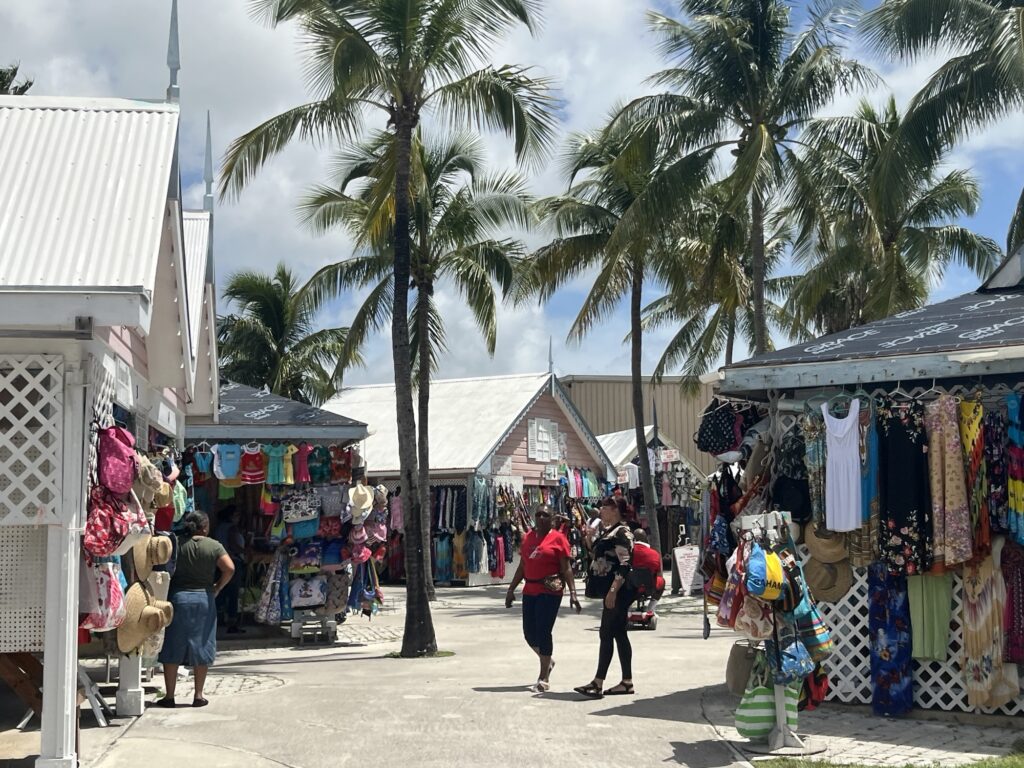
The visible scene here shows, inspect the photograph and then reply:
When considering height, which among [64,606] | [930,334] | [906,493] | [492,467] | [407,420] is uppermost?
[930,334]

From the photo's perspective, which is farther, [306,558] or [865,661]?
[306,558]

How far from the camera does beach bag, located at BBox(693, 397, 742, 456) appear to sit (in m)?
11.4

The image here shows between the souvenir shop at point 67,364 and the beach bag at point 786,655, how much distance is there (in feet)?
15.6

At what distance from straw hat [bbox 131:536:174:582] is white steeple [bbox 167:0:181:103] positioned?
368 centimetres

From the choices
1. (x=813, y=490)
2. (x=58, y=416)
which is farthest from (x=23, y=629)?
(x=813, y=490)

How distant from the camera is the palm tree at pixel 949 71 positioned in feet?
54.7

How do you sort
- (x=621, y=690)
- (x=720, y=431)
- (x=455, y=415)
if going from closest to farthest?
(x=720, y=431) < (x=621, y=690) < (x=455, y=415)

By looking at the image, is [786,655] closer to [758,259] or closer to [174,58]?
[174,58]

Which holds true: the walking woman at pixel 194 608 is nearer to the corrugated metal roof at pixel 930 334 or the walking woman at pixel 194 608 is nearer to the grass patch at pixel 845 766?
the corrugated metal roof at pixel 930 334

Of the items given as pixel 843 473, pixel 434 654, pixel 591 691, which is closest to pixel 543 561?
pixel 591 691

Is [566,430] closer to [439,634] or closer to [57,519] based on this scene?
[439,634]

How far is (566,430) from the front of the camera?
32781 mm

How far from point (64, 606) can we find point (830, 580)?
20.7 feet

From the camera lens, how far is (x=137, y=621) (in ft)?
31.4
